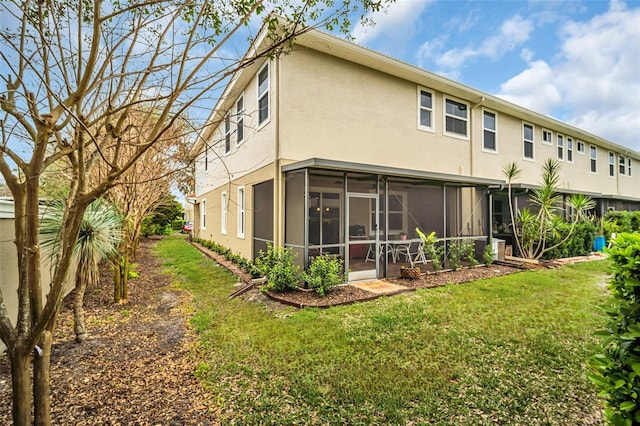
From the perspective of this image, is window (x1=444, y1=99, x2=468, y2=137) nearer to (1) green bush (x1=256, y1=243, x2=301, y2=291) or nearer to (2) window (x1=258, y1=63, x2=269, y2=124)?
(2) window (x1=258, y1=63, x2=269, y2=124)

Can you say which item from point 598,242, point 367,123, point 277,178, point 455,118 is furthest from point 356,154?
point 598,242

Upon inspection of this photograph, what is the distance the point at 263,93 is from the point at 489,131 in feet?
32.3

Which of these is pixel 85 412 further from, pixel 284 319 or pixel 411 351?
pixel 411 351

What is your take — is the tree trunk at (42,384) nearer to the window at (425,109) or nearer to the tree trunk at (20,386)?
the tree trunk at (20,386)

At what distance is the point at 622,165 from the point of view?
21.3 m

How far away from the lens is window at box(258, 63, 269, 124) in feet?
28.2

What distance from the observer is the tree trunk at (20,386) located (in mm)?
2254

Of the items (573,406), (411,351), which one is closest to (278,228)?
(411,351)

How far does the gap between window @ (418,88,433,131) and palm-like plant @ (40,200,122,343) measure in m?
9.60

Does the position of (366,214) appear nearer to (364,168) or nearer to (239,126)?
(364,168)

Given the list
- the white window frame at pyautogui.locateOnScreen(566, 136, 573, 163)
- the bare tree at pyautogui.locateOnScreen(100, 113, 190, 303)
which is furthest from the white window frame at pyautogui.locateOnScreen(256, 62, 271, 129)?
the white window frame at pyautogui.locateOnScreen(566, 136, 573, 163)

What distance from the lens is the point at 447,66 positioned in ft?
40.7

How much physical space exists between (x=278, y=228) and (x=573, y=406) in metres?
6.36

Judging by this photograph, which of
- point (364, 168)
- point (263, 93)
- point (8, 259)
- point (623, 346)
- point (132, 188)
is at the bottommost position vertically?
point (623, 346)
